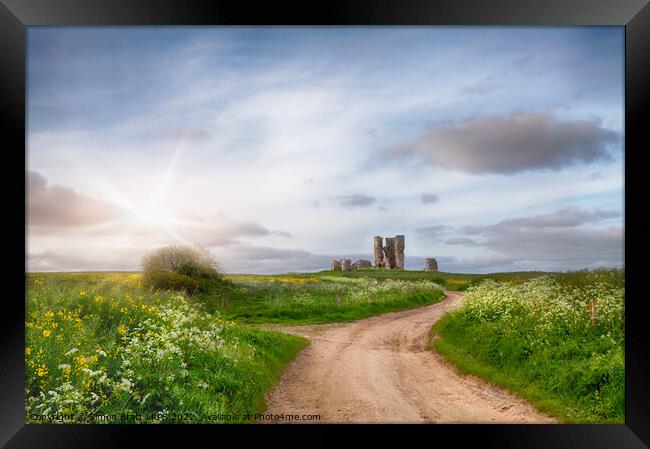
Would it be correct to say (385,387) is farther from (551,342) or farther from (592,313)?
(592,313)

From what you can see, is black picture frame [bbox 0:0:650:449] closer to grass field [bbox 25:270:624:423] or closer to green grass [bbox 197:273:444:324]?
grass field [bbox 25:270:624:423]

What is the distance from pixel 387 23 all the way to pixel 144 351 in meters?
5.82

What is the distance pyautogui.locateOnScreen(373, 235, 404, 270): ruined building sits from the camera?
7.95 meters

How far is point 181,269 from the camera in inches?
291

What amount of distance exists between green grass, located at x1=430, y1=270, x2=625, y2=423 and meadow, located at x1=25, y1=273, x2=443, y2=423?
13.2ft

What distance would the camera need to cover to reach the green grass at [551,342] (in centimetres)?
608

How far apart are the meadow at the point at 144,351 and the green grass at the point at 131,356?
15 millimetres

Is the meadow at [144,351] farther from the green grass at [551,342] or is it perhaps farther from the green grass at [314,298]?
the green grass at [551,342]

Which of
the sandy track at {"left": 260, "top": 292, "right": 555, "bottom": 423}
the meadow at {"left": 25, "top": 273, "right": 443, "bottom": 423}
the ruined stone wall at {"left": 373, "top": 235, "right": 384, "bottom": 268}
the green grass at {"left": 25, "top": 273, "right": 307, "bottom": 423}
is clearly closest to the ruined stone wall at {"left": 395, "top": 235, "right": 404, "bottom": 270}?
the ruined stone wall at {"left": 373, "top": 235, "right": 384, "bottom": 268}

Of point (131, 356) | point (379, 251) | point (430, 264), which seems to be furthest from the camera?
point (379, 251)

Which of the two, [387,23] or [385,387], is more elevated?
[387,23]

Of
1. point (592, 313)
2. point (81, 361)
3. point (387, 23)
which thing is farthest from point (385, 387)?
point (387, 23)

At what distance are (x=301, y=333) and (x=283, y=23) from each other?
6915 mm

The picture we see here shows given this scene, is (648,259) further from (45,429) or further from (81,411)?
(45,429)
